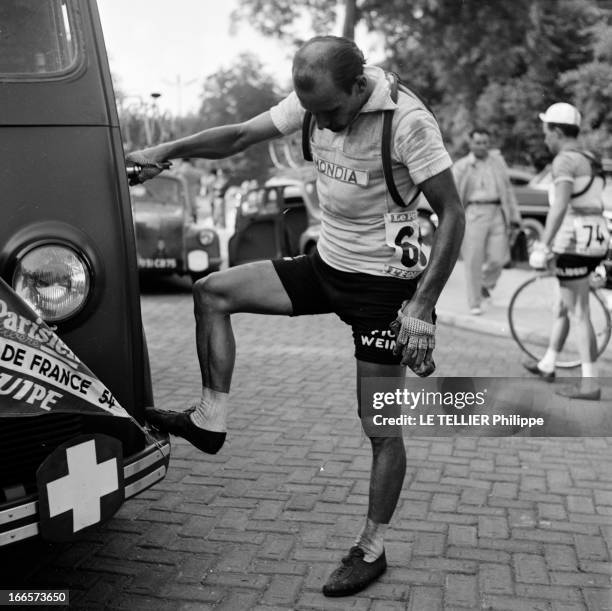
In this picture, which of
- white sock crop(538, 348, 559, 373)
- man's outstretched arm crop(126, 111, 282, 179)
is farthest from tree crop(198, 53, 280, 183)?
man's outstretched arm crop(126, 111, 282, 179)

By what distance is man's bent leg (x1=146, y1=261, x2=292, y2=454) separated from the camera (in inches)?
128

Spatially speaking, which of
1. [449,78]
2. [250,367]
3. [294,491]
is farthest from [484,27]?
[294,491]

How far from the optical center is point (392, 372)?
3188 mm

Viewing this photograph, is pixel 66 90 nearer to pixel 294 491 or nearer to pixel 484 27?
pixel 294 491

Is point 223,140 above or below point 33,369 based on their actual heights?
above

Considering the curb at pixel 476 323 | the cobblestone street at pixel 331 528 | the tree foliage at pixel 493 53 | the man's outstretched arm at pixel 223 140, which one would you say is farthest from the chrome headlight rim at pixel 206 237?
the man's outstretched arm at pixel 223 140

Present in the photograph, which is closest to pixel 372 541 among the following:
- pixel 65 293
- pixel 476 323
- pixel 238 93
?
pixel 65 293

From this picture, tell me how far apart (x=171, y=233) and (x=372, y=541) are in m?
9.37

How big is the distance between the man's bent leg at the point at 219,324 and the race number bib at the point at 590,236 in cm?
328

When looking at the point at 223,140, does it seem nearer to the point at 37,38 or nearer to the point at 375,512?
the point at 37,38

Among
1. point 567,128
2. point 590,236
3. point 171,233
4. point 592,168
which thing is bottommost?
point 171,233

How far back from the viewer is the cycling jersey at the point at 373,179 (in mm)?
2980

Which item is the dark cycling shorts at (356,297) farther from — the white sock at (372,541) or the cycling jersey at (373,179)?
the white sock at (372,541)

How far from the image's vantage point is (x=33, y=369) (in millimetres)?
2537
